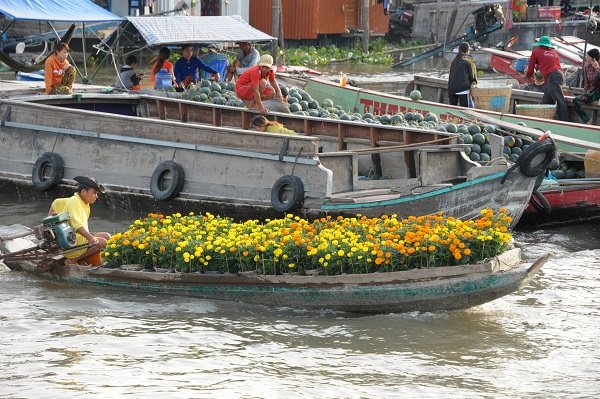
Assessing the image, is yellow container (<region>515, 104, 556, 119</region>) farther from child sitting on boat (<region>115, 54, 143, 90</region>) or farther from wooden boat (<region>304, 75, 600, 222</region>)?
child sitting on boat (<region>115, 54, 143, 90</region>)

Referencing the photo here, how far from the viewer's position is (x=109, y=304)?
10.0 meters

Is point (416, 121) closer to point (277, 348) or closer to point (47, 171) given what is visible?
point (47, 171)

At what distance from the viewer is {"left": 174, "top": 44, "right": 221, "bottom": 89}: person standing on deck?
18219mm

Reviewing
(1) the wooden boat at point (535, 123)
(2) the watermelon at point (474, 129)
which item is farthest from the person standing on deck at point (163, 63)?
(2) the watermelon at point (474, 129)

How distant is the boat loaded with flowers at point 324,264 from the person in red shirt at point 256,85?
163 inches

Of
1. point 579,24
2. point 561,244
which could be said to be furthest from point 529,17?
point 561,244

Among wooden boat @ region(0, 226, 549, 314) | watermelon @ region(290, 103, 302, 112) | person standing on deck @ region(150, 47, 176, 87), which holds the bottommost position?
wooden boat @ region(0, 226, 549, 314)

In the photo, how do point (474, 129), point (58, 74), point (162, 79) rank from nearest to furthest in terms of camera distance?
point (474, 129)
point (58, 74)
point (162, 79)

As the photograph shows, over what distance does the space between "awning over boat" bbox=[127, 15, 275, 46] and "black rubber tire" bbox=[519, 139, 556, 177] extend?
7.45m

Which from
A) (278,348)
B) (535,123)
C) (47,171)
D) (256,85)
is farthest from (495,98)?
(278,348)

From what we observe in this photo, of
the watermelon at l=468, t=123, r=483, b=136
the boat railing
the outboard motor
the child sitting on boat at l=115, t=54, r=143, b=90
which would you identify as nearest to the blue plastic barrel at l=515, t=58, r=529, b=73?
the boat railing

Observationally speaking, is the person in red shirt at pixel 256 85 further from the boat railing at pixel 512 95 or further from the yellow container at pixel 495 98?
the boat railing at pixel 512 95

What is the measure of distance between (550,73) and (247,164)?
7218mm

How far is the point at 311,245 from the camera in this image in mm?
9383
